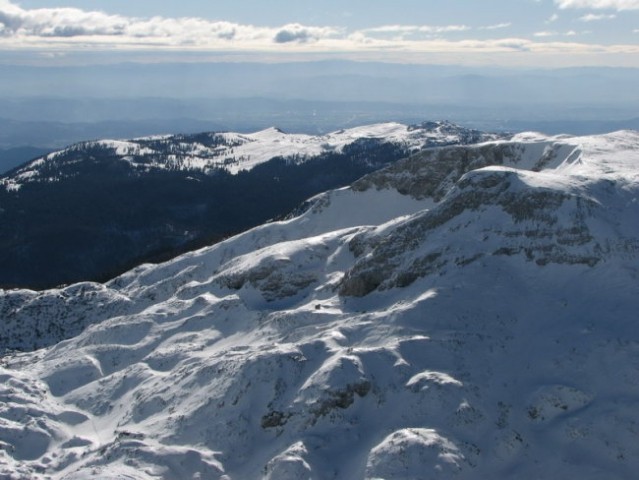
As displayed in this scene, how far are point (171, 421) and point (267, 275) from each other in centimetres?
2298

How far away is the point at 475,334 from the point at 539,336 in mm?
4101

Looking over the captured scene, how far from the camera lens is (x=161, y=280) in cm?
7538

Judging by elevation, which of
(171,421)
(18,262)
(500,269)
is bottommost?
(18,262)

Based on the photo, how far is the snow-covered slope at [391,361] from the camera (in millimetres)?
33406

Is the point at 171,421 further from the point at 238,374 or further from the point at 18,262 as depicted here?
the point at 18,262

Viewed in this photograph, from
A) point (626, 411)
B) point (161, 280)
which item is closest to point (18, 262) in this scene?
point (161, 280)

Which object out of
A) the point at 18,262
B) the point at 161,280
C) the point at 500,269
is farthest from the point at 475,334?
the point at 18,262

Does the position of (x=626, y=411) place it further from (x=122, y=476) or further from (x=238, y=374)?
(x=122, y=476)

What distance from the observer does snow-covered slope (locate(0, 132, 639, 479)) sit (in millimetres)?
33406

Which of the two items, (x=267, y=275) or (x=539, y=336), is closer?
(x=539, y=336)

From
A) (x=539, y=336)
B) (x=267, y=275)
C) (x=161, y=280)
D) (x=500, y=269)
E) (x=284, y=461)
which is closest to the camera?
(x=284, y=461)

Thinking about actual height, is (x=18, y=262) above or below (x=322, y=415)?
below

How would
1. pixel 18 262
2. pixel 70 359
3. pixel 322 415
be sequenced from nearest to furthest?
1. pixel 322 415
2. pixel 70 359
3. pixel 18 262

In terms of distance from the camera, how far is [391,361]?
1540 inches
